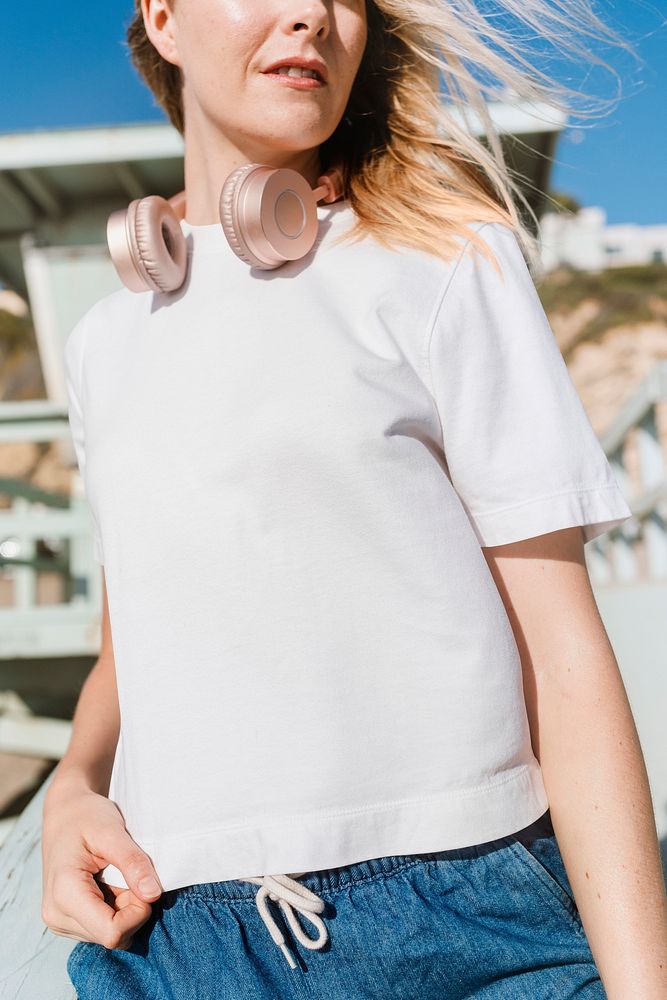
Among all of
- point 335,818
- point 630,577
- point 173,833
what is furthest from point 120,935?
point 630,577

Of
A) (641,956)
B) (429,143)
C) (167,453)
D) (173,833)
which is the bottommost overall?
(641,956)

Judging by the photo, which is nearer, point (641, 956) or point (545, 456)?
point (641, 956)

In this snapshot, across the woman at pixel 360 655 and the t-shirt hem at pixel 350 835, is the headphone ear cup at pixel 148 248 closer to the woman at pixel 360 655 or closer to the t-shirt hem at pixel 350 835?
the woman at pixel 360 655

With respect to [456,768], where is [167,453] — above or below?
above

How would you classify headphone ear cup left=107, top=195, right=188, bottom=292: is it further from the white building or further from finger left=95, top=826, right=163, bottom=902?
the white building

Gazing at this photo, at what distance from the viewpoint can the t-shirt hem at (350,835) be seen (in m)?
0.82

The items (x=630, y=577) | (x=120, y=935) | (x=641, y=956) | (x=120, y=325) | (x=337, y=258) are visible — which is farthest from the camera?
(x=630, y=577)

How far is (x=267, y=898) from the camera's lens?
2.73 ft

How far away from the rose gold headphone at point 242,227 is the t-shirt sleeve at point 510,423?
0.19 meters

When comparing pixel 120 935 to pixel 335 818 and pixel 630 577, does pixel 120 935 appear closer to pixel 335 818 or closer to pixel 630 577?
pixel 335 818

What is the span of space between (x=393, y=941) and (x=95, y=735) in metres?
0.48

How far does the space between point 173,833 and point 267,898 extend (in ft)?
0.37

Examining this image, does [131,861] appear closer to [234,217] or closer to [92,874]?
[92,874]

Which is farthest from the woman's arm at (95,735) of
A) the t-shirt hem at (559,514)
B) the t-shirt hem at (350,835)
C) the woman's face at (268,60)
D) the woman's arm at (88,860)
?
the woman's face at (268,60)
